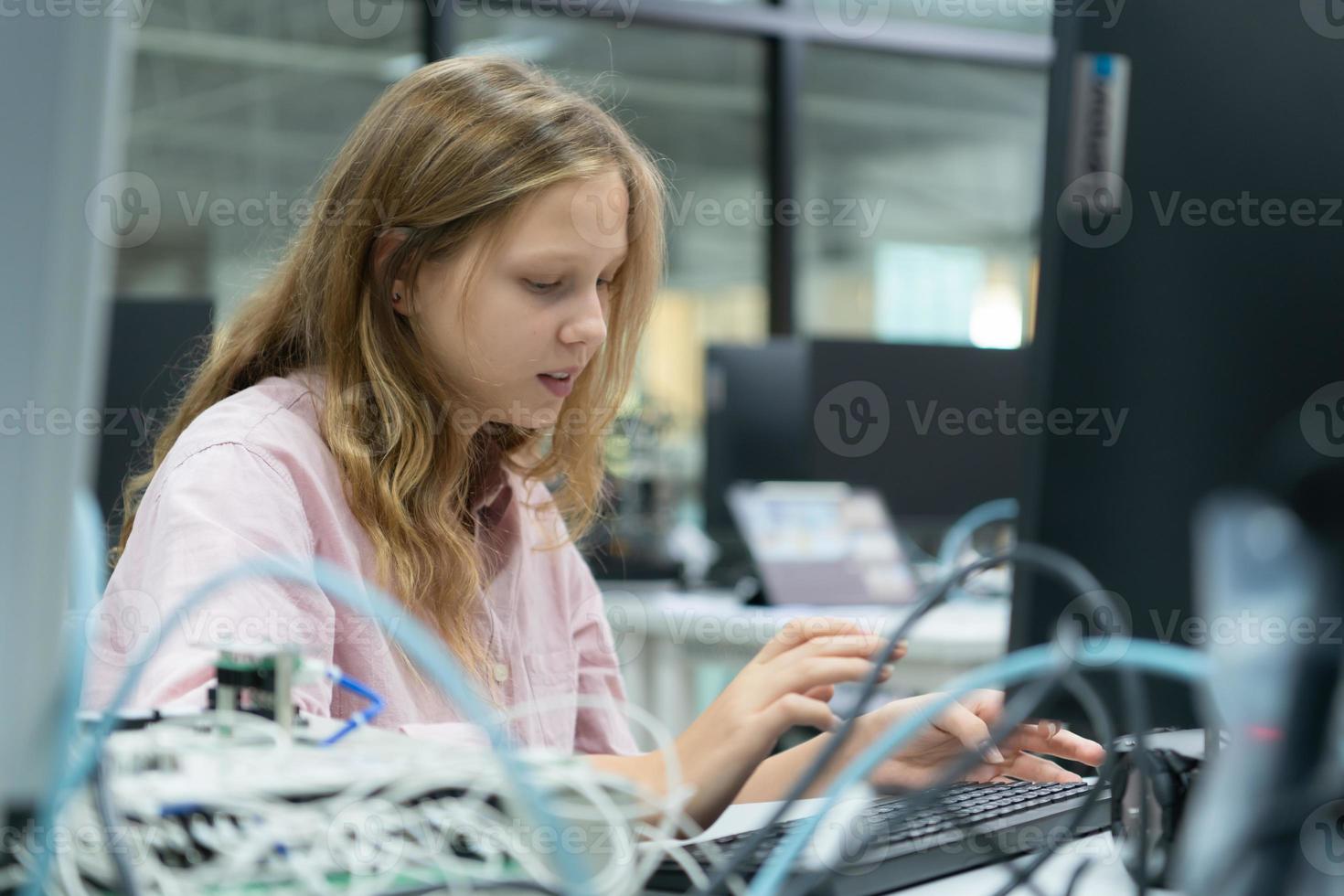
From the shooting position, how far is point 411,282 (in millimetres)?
1098

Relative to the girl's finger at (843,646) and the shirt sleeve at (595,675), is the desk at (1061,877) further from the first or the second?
the shirt sleeve at (595,675)

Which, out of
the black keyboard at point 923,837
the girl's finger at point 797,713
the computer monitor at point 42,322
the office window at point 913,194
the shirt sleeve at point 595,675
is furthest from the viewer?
the office window at point 913,194

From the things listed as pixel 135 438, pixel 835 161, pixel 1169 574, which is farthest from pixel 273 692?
pixel 835 161

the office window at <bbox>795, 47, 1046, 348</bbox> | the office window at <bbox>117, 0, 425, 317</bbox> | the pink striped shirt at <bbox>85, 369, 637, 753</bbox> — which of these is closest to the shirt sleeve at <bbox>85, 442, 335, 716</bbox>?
the pink striped shirt at <bbox>85, 369, 637, 753</bbox>

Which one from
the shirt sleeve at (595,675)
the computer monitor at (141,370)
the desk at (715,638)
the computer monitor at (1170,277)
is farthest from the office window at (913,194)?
the computer monitor at (1170,277)

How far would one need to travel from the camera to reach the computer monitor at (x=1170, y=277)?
0.57 m

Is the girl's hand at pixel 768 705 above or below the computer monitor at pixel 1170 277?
below

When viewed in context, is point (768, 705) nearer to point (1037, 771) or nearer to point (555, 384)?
point (1037, 771)

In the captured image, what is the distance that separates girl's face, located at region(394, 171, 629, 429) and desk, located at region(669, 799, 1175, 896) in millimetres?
418

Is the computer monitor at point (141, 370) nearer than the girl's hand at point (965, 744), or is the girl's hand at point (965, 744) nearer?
the girl's hand at point (965, 744)

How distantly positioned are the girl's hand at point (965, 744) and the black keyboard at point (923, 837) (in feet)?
0.05

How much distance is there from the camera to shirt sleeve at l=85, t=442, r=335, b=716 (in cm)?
82

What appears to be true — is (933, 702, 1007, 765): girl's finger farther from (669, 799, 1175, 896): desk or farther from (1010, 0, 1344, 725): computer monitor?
(1010, 0, 1344, 725): computer monitor

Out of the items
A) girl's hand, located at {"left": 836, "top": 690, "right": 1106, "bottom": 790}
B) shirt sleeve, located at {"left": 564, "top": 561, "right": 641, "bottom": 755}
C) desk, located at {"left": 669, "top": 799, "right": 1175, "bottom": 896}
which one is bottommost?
shirt sleeve, located at {"left": 564, "top": 561, "right": 641, "bottom": 755}
